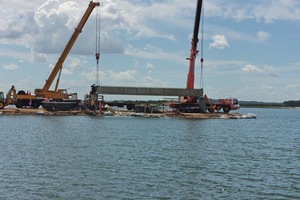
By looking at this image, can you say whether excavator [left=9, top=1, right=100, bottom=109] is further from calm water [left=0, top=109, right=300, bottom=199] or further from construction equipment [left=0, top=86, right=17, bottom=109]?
calm water [left=0, top=109, right=300, bottom=199]

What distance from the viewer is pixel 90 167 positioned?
25.4 m

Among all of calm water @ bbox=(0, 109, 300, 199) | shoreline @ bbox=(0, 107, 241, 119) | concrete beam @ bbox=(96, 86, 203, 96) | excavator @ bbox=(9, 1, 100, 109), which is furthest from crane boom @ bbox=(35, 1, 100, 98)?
calm water @ bbox=(0, 109, 300, 199)

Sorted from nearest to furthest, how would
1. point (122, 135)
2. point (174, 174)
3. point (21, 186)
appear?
point (21, 186) < point (174, 174) < point (122, 135)

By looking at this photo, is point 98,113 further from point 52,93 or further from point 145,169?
point 145,169

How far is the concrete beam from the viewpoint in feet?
272

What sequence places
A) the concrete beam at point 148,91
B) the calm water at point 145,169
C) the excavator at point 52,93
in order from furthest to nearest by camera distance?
1. the excavator at point 52,93
2. the concrete beam at point 148,91
3. the calm water at point 145,169

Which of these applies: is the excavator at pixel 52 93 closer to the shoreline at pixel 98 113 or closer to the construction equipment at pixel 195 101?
the shoreline at pixel 98 113

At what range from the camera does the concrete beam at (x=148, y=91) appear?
82.9m

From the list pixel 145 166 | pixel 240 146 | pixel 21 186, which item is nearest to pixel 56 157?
pixel 145 166

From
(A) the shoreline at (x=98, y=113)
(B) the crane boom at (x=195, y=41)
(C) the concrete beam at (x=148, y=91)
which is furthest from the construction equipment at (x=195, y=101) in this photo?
(A) the shoreline at (x=98, y=113)

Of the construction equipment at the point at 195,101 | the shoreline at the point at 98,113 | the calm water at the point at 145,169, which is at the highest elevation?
the construction equipment at the point at 195,101

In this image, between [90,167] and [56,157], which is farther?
[56,157]

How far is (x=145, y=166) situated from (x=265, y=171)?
23.1ft

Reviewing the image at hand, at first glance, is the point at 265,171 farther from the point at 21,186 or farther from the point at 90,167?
the point at 21,186
